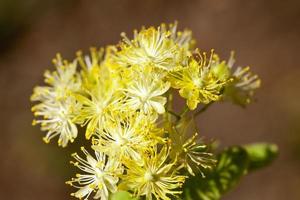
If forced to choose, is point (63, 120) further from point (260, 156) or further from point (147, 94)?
point (260, 156)

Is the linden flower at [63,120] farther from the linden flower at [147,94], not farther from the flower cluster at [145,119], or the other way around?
the linden flower at [147,94]

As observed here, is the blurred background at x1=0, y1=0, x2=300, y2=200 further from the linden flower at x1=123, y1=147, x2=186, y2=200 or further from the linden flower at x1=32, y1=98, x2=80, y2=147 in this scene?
the linden flower at x1=123, y1=147, x2=186, y2=200

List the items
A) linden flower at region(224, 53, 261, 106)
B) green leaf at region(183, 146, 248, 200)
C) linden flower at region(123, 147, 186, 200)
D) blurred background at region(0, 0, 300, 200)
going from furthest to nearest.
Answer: blurred background at region(0, 0, 300, 200) < linden flower at region(224, 53, 261, 106) < green leaf at region(183, 146, 248, 200) < linden flower at region(123, 147, 186, 200)

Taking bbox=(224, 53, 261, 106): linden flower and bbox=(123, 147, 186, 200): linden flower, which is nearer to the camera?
bbox=(123, 147, 186, 200): linden flower

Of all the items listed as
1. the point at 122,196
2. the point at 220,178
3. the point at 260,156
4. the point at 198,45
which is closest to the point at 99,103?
the point at 122,196

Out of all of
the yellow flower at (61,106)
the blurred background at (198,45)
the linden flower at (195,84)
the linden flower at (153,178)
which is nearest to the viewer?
the linden flower at (153,178)

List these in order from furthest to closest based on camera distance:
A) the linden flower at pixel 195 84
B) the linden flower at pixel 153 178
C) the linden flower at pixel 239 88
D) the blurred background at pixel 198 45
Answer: the blurred background at pixel 198 45 < the linden flower at pixel 239 88 < the linden flower at pixel 195 84 < the linden flower at pixel 153 178

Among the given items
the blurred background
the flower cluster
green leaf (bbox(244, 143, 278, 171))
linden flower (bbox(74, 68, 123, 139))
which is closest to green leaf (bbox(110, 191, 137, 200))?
the flower cluster

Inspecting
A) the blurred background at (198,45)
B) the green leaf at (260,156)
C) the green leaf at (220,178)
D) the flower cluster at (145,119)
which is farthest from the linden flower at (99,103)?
the blurred background at (198,45)
